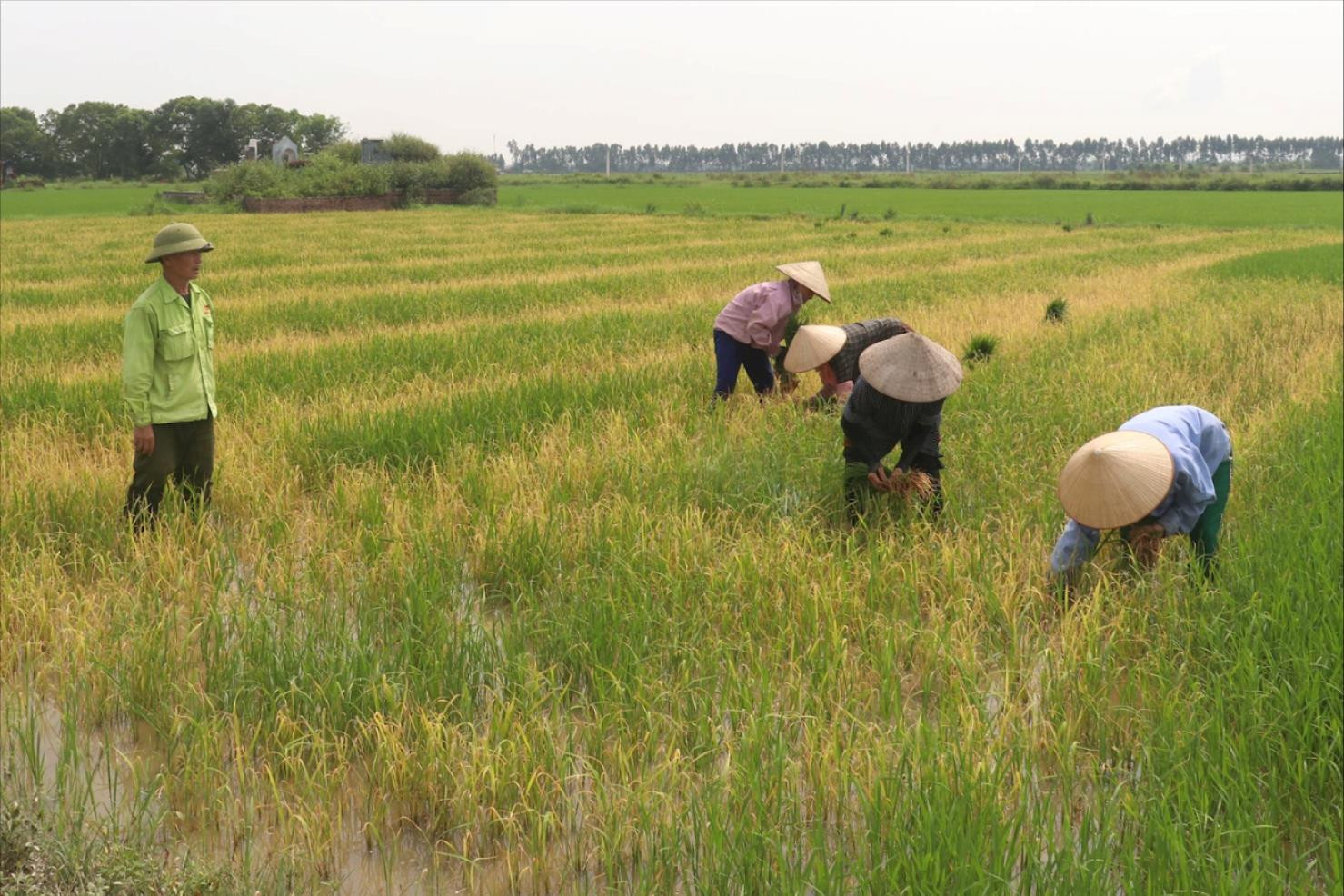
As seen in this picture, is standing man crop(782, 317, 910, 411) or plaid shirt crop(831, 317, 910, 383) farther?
plaid shirt crop(831, 317, 910, 383)

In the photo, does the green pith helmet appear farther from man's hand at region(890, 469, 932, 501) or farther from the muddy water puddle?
man's hand at region(890, 469, 932, 501)

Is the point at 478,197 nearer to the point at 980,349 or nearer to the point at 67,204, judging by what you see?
the point at 67,204

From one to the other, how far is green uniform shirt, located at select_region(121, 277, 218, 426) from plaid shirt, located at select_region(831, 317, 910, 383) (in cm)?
305

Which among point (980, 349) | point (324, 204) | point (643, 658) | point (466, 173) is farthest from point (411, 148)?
point (643, 658)

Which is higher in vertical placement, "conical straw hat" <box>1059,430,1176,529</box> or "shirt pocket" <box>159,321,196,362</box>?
"shirt pocket" <box>159,321,196,362</box>

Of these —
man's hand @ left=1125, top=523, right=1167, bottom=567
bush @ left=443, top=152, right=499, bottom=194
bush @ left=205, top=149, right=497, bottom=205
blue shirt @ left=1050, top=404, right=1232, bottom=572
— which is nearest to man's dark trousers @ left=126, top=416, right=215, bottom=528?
blue shirt @ left=1050, top=404, right=1232, bottom=572

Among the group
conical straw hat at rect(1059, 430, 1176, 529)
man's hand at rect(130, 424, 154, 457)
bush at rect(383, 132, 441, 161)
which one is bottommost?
conical straw hat at rect(1059, 430, 1176, 529)

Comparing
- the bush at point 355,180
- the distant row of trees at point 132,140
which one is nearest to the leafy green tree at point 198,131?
the distant row of trees at point 132,140

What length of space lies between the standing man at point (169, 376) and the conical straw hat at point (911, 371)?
2.85 metres

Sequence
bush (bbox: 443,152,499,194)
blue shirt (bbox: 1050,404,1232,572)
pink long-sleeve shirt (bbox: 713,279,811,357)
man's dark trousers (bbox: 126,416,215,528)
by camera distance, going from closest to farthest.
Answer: blue shirt (bbox: 1050,404,1232,572) → man's dark trousers (bbox: 126,416,215,528) → pink long-sleeve shirt (bbox: 713,279,811,357) → bush (bbox: 443,152,499,194)

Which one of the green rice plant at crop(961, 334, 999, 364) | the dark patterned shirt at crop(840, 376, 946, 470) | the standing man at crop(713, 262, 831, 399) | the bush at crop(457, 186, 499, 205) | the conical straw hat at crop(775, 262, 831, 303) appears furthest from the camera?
the bush at crop(457, 186, 499, 205)

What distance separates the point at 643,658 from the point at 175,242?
278 centimetres

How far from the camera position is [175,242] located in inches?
179

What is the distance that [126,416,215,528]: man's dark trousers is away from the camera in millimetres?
4750
